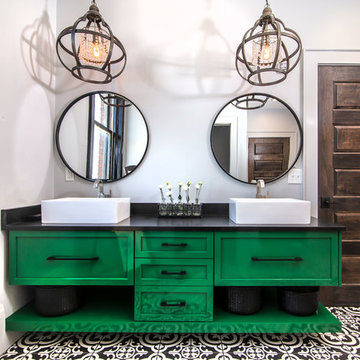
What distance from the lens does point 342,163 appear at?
79.8 inches

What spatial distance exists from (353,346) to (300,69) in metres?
2.04

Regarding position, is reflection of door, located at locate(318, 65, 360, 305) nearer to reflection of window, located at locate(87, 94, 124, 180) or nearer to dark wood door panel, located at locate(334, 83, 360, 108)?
dark wood door panel, located at locate(334, 83, 360, 108)

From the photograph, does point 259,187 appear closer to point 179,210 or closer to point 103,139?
point 179,210

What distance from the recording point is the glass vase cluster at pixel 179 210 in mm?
1821

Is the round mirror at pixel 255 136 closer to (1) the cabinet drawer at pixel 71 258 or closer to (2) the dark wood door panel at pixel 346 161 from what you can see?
(2) the dark wood door panel at pixel 346 161

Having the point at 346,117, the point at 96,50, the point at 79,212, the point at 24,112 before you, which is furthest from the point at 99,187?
the point at 346,117

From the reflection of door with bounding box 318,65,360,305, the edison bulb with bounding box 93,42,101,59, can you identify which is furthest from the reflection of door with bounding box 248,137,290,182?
the edison bulb with bounding box 93,42,101,59

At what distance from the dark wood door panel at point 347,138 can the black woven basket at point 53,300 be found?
7.62ft

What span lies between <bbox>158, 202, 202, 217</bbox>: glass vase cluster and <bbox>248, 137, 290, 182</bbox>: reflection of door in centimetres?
54

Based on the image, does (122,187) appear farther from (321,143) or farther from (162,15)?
(321,143)

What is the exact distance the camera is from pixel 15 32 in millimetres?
1576

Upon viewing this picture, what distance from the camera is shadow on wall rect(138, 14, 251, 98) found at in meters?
2.04

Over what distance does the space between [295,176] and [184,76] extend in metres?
1.25

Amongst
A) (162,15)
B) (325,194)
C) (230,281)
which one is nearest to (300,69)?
(325,194)
